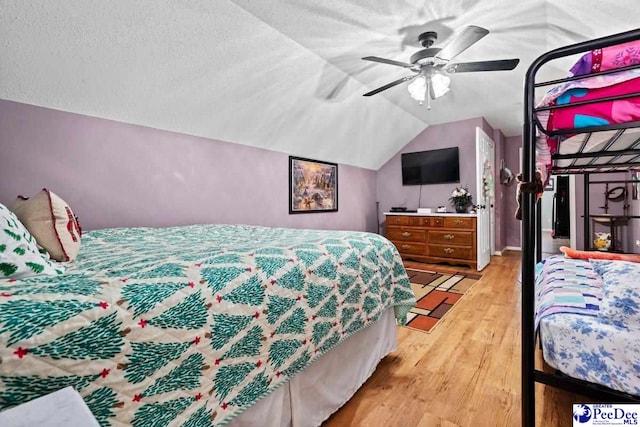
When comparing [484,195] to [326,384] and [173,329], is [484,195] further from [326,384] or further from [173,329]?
[173,329]

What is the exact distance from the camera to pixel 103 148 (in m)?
2.28

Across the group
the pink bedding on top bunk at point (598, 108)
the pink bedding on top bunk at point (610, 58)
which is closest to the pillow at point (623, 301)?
the pink bedding on top bunk at point (598, 108)

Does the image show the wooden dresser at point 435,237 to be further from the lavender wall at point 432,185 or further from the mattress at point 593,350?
the mattress at point 593,350

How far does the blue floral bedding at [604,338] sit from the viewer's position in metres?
1.07

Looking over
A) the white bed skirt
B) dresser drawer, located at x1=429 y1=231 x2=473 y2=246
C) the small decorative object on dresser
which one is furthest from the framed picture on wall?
the white bed skirt

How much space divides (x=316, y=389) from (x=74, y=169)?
2.27 meters

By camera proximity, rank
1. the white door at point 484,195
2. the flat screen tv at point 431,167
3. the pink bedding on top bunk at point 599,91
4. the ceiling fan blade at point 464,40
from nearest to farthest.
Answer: the pink bedding on top bunk at point 599,91 < the ceiling fan blade at point 464,40 < the white door at point 484,195 < the flat screen tv at point 431,167

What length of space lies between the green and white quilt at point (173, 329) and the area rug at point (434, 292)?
4.16 ft

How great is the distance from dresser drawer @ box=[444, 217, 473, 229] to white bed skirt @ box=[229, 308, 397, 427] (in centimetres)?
280

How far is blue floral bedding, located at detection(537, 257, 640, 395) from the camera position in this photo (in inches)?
41.9

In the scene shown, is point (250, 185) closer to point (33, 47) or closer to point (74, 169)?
point (74, 169)

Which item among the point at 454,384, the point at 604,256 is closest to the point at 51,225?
the point at 454,384

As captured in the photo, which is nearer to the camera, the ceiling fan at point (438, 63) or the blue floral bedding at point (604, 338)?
the blue floral bedding at point (604, 338)

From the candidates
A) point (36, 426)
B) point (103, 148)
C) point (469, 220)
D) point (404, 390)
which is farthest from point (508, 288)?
point (103, 148)
